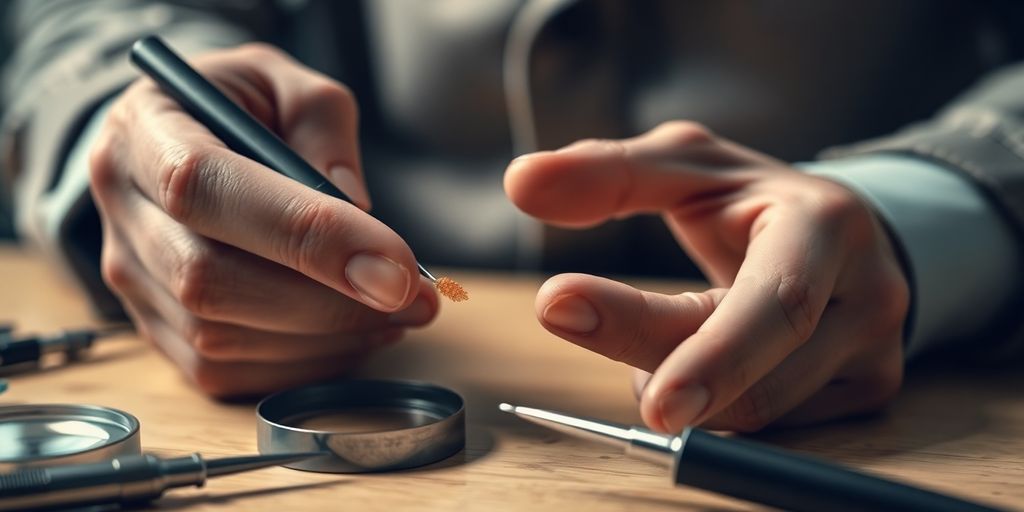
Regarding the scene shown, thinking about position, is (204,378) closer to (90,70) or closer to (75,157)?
(75,157)

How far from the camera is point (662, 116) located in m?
1.23

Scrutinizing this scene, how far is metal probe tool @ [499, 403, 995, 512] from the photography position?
438 millimetres

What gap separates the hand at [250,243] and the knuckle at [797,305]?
22 centimetres

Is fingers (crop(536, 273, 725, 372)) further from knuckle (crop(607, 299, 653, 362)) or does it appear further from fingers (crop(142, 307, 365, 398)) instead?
fingers (crop(142, 307, 365, 398))

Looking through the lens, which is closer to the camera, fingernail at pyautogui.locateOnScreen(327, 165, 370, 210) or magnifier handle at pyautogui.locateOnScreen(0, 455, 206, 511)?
magnifier handle at pyautogui.locateOnScreen(0, 455, 206, 511)

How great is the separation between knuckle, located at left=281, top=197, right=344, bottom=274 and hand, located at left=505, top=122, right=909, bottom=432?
136 mm

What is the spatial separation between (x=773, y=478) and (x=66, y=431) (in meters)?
0.41

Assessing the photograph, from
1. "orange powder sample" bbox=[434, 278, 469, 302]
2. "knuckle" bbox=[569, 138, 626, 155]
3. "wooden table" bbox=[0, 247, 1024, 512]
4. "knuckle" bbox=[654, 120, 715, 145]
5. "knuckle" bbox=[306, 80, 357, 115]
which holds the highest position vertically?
"knuckle" bbox=[306, 80, 357, 115]

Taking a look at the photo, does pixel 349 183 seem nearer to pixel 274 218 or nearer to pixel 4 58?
pixel 274 218

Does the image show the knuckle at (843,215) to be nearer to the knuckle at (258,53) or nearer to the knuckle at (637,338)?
the knuckle at (637,338)

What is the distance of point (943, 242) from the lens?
82 cm

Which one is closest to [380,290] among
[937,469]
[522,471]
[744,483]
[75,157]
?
[522,471]

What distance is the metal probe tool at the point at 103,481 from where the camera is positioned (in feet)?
1.51

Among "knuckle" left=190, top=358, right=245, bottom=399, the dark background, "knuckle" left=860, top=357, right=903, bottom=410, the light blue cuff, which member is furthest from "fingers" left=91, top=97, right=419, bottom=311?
the dark background
